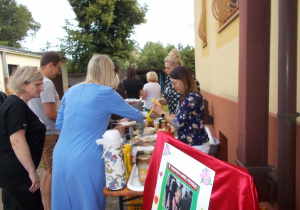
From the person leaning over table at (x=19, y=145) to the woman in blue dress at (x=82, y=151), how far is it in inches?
9.0

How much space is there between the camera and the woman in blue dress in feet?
6.00

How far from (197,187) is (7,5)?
35770 mm

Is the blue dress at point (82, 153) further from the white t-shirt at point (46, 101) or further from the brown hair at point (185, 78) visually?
the white t-shirt at point (46, 101)

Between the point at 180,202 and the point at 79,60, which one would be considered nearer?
the point at 180,202

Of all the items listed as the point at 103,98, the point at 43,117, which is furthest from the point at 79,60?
the point at 103,98

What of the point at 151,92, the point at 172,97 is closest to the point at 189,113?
the point at 172,97

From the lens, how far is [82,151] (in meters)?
1.83

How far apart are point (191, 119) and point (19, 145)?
1458 mm

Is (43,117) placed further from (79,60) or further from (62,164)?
(79,60)

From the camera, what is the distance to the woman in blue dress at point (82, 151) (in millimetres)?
1830

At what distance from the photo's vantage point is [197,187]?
0.94m

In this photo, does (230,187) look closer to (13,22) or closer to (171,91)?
(171,91)

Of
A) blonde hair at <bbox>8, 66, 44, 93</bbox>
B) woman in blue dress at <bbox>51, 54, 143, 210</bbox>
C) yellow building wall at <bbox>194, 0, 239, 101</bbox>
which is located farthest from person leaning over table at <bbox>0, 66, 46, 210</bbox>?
yellow building wall at <bbox>194, 0, 239, 101</bbox>

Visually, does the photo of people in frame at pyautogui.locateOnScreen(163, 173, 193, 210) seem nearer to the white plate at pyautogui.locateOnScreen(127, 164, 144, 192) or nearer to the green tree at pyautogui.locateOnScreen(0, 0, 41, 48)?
the white plate at pyautogui.locateOnScreen(127, 164, 144, 192)
